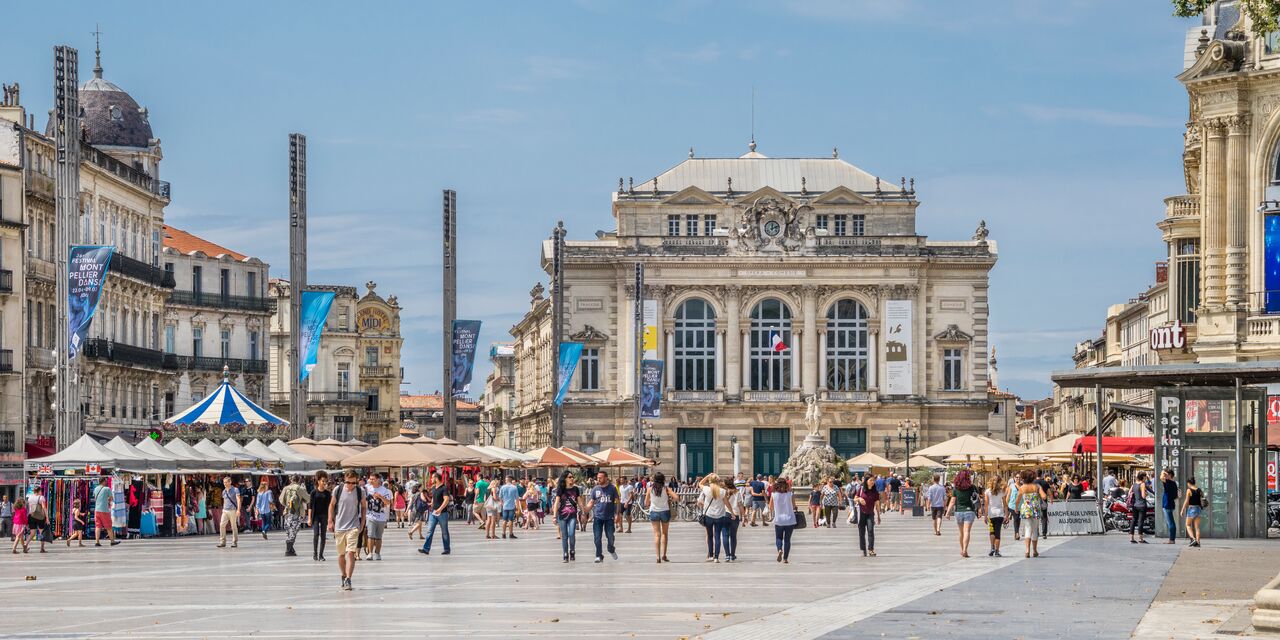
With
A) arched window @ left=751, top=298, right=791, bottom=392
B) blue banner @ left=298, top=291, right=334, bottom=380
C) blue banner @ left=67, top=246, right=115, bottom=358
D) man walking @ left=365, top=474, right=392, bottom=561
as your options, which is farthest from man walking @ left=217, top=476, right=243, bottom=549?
arched window @ left=751, top=298, right=791, bottom=392

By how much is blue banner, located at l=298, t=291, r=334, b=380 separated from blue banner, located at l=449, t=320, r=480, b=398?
8.51m

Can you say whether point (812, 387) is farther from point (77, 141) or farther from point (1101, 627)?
point (1101, 627)

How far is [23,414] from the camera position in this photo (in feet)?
201

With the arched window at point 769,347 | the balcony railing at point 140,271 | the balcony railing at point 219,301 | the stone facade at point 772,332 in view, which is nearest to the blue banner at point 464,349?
the balcony railing at point 140,271

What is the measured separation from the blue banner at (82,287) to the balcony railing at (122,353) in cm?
2426

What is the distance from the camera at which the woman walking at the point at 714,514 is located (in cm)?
3391

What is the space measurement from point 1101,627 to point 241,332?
76.3 meters

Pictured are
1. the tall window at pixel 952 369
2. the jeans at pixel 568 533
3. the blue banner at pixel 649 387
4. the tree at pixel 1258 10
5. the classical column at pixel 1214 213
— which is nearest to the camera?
the tree at pixel 1258 10

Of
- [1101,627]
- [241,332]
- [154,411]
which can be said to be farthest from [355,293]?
[1101,627]

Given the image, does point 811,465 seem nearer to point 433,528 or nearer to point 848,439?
point 848,439

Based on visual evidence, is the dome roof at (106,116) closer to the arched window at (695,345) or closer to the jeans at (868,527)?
the arched window at (695,345)

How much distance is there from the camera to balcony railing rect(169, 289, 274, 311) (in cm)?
8938

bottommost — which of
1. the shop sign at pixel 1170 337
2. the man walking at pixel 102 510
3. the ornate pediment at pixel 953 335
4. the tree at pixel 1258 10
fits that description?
the man walking at pixel 102 510

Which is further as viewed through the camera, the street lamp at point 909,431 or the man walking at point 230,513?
the street lamp at point 909,431
